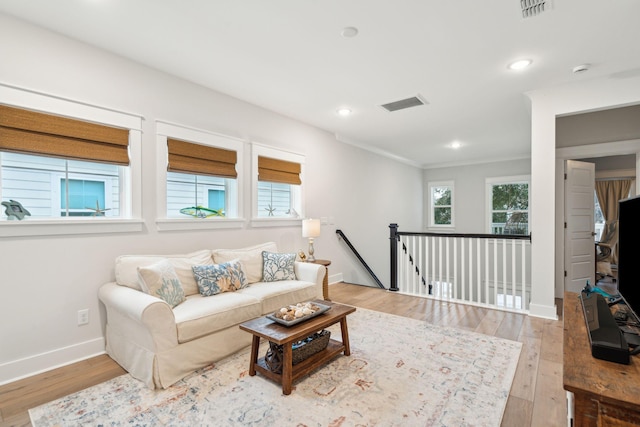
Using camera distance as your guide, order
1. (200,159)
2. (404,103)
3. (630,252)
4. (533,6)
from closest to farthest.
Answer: (630,252), (533,6), (200,159), (404,103)

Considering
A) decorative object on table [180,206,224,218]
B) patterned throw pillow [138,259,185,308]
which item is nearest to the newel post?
decorative object on table [180,206,224,218]

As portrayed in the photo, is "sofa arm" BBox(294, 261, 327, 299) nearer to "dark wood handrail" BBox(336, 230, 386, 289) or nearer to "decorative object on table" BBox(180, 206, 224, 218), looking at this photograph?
"decorative object on table" BBox(180, 206, 224, 218)

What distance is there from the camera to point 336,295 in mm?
4508

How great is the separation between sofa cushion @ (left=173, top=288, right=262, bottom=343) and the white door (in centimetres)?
443

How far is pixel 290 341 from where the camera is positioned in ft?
6.57

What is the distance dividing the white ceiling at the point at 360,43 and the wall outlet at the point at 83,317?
232 centimetres

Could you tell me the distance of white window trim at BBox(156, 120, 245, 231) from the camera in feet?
10.2

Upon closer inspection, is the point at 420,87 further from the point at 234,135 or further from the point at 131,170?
the point at 131,170

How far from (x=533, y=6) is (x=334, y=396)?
3.01 metres

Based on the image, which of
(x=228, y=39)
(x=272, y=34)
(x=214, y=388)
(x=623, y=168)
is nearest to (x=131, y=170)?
(x=228, y=39)

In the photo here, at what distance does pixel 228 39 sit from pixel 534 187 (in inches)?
142

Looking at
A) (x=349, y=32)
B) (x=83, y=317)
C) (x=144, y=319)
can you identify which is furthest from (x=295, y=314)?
(x=349, y=32)

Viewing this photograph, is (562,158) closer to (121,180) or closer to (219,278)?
(219,278)

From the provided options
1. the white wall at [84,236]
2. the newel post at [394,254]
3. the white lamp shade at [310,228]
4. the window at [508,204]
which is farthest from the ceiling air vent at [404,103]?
the window at [508,204]
